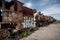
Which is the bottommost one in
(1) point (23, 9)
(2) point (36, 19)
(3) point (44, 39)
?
(3) point (44, 39)

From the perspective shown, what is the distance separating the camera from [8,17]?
2395cm

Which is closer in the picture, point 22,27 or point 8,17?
point 8,17

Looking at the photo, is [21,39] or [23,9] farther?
[23,9]

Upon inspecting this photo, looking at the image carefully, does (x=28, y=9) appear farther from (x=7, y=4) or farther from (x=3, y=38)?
(x=3, y=38)

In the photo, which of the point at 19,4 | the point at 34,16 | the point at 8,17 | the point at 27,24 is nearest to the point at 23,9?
the point at 19,4

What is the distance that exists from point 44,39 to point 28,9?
1550 centimetres

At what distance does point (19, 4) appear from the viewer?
3350cm

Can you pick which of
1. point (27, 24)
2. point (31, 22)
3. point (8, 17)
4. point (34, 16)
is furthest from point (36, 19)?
point (8, 17)

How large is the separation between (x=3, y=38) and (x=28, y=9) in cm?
1519

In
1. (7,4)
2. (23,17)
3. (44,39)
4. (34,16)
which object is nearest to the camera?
(44,39)

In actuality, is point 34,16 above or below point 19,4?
below

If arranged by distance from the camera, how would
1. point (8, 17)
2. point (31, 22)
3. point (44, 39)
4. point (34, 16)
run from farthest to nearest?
point (34, 16) < point (31, 22) < point (8, 17) < point (44, 39)

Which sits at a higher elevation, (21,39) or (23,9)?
(23,9)

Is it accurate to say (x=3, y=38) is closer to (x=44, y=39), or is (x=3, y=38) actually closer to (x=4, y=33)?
(x=4, y=33)
